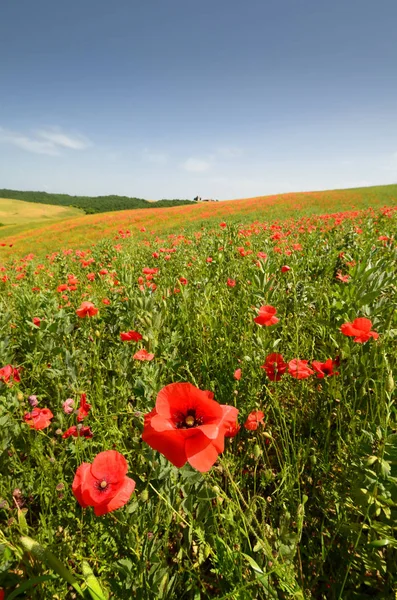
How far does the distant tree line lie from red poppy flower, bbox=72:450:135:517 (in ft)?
199

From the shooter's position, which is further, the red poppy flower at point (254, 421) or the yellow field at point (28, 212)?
the yellow field at point (28, 212)

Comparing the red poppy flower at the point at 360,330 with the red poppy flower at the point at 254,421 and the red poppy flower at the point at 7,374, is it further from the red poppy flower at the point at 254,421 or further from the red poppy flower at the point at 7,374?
the red poppy flower at the point at 7,374

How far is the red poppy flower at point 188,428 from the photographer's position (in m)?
0.75

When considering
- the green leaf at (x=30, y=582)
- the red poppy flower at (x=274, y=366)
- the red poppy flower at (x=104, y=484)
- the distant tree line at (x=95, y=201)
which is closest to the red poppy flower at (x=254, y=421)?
the red poppy flower at (x=274, y=366)

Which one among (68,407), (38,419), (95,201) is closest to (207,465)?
(38,419)

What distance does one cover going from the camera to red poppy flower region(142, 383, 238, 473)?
751 mm

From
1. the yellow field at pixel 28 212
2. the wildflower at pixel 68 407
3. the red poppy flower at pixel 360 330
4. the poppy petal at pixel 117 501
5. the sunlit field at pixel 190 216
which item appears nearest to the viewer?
the poppy petal at pixel 117 501

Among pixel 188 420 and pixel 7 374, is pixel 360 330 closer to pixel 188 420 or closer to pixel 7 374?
pixel 188 420

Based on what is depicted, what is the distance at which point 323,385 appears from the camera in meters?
2.02

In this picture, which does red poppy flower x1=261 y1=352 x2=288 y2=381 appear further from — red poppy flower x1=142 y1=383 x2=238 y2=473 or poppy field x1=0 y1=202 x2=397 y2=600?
red poppy flower x1=142 y1=383 x2=238 y2=473

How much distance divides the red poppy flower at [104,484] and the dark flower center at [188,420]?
0.75 ft

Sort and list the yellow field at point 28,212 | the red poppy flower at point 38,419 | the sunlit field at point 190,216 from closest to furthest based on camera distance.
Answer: the red poppy flower at point 38,419
the sunlit field at point 190,216
the yellow field at point 28,212

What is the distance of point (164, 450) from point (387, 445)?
0.87m

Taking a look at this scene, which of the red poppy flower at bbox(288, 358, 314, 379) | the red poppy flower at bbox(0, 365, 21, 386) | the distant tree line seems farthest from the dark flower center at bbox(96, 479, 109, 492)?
the distant tree line
